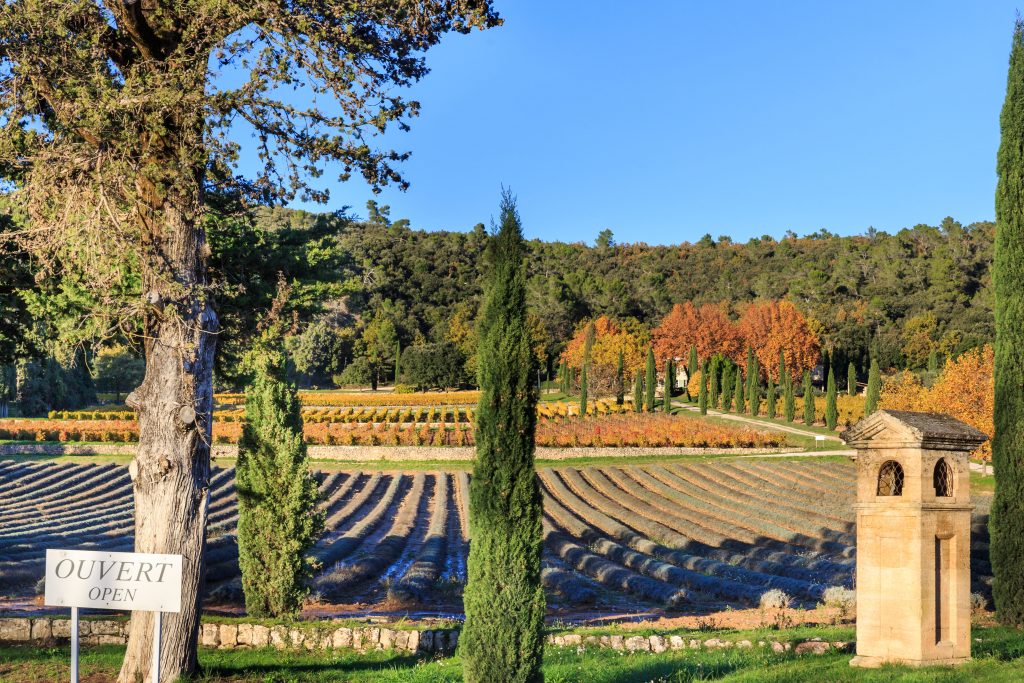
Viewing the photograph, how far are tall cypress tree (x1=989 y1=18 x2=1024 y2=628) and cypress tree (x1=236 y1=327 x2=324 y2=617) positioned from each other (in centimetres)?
1015

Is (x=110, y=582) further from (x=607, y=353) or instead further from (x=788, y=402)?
(x=607, y=353)

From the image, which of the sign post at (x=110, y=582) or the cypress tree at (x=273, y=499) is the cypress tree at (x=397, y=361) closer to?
the cypress tree at (x=273, y=499)

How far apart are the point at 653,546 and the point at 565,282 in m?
68.7

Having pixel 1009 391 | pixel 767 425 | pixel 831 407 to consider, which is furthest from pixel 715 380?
pixel 1009 391

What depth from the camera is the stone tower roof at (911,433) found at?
910 centimetres

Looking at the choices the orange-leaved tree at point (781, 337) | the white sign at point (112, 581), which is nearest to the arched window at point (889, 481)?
the white sign at point (112, 581)

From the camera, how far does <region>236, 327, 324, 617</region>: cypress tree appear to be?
14914 millimetres

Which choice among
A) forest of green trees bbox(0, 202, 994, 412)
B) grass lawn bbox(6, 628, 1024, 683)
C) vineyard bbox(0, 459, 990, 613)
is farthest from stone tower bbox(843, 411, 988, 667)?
forest of green trees bbox(0, 202, 994, 412)

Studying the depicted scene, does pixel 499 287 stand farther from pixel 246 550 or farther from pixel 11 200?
pixel 246 550

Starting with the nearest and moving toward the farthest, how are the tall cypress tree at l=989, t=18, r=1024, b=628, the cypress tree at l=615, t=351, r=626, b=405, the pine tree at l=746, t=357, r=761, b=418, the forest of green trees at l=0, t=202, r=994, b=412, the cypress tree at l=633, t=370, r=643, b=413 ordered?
1. the tall cypress tree at l=989, t=18, r=1024, b=628
2. the pine tree at l=746, t=357, r=761, b=418
3. the cypress tree at l=633, t=370, r=643, b=413
4. the cypress tree at l=615, t=351, r=626, b=405
5. the forest of green trees at l=0, t=202, r=994, b=412

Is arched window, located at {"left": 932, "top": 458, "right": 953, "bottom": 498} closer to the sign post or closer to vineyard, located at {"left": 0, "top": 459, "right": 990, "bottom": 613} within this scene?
the sign post

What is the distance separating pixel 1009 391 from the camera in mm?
13336

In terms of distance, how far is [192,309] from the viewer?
10047mm

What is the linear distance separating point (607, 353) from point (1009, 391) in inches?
2351
